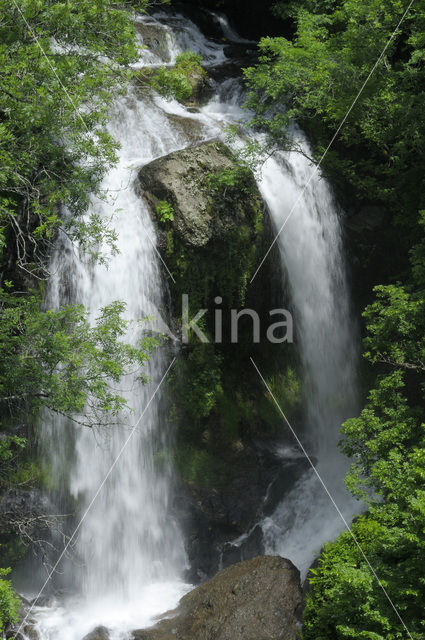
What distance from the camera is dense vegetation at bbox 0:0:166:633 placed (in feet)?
Result: 29.9

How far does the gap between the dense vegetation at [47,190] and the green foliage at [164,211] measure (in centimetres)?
141

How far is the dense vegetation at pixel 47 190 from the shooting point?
9.10 meters

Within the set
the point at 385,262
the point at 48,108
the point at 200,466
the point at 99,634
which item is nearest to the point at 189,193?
the point at 48,108

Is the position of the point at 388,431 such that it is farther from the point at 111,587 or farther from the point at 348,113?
the point at 348,113

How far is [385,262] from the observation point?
16.2 metres

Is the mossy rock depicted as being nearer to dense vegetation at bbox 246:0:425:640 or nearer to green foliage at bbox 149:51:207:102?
dense vegetation at bbox 246:0:425:640

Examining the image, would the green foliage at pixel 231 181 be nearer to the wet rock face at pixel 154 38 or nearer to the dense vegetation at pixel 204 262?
the dense vegetation at pixel 204 262

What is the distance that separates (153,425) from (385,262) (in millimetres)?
7378

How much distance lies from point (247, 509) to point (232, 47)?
13476mm

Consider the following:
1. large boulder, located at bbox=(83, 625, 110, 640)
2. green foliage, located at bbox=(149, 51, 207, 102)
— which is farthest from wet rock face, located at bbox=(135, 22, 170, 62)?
large boulder, located at bbox=(83, 625, 110, 640)

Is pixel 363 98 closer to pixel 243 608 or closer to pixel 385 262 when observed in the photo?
pixel 385 262

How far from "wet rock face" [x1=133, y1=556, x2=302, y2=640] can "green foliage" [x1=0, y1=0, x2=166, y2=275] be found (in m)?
5.63

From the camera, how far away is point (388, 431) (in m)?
10.4

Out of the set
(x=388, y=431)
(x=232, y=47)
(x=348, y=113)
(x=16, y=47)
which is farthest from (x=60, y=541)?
(x=232, y=47)
